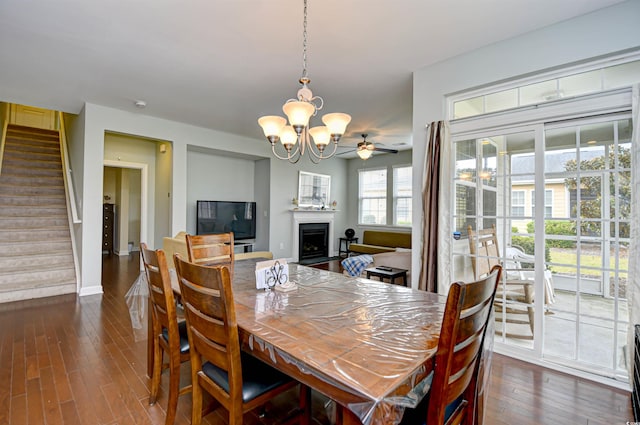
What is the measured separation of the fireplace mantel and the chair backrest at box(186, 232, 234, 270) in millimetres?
4153

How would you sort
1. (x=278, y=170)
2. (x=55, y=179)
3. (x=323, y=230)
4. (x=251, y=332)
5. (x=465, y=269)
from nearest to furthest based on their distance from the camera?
1. (x=251, y=332)
2. (x=465, y=269)
3. (x=55, y=179)
4. (x=278, y=170)
5. (x=323, y=230)

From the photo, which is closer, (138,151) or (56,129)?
(138,151)

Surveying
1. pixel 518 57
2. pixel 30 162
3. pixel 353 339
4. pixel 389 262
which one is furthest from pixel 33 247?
pixel 518 57

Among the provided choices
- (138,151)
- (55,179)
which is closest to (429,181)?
(138,151)

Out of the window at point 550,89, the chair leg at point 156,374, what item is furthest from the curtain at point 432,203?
the chair leg at point 156,374

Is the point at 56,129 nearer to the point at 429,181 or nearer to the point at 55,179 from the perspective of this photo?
the point at 55,179

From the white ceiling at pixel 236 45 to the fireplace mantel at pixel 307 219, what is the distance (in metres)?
3.29

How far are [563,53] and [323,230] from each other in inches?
233

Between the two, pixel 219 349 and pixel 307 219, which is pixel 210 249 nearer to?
pixel 219 349

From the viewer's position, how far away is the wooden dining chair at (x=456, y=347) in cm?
94

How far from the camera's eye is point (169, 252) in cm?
423

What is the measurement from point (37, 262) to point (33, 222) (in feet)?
3.09

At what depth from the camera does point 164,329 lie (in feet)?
6.28

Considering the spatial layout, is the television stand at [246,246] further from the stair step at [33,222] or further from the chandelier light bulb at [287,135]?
the chandelier light bulb at [287,135]
